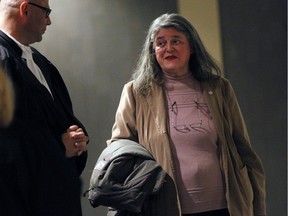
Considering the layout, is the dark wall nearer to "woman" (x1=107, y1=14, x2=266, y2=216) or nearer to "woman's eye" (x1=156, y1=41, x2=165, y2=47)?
"woman" (x1=107, y1=14, x2=266, y2=216)

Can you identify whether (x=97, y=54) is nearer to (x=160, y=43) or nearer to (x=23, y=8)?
(x=160, y=43)

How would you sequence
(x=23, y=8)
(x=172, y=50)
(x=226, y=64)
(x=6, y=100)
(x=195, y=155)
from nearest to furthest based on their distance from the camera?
(x=6, y=100) → (x=23, y=8) → (x=195, y=155) → (x=172, y=50) → (x=226, y=64)

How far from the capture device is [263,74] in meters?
3.06

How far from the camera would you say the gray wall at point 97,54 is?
3064mm

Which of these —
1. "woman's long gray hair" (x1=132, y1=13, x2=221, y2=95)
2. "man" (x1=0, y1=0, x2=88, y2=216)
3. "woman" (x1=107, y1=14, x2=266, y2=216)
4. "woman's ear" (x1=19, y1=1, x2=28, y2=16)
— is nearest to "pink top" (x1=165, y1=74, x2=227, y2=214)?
"woman" (x1=107, y1=14, x2=266, y2=216)

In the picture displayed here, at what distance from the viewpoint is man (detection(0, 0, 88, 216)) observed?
4.48ft

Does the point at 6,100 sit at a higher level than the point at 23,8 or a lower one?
lower

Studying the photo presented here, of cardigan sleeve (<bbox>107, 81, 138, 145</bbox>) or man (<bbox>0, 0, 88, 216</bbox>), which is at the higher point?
man (<bbox>0, 0, 88, 216</bbox>)

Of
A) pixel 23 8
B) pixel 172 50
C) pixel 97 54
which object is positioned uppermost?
pixel 23 8

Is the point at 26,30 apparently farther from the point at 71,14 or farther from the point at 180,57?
the point at 71,14

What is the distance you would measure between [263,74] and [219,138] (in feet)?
4.10

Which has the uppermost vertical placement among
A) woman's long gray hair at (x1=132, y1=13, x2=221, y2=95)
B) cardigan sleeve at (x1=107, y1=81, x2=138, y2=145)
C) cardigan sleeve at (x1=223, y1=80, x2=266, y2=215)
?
woman's long gray hair at (x1=132, y1=13, x2=221, y2=95)

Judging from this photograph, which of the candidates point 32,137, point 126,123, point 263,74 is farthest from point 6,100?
point 263,74

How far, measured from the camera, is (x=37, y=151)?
1.41 m
